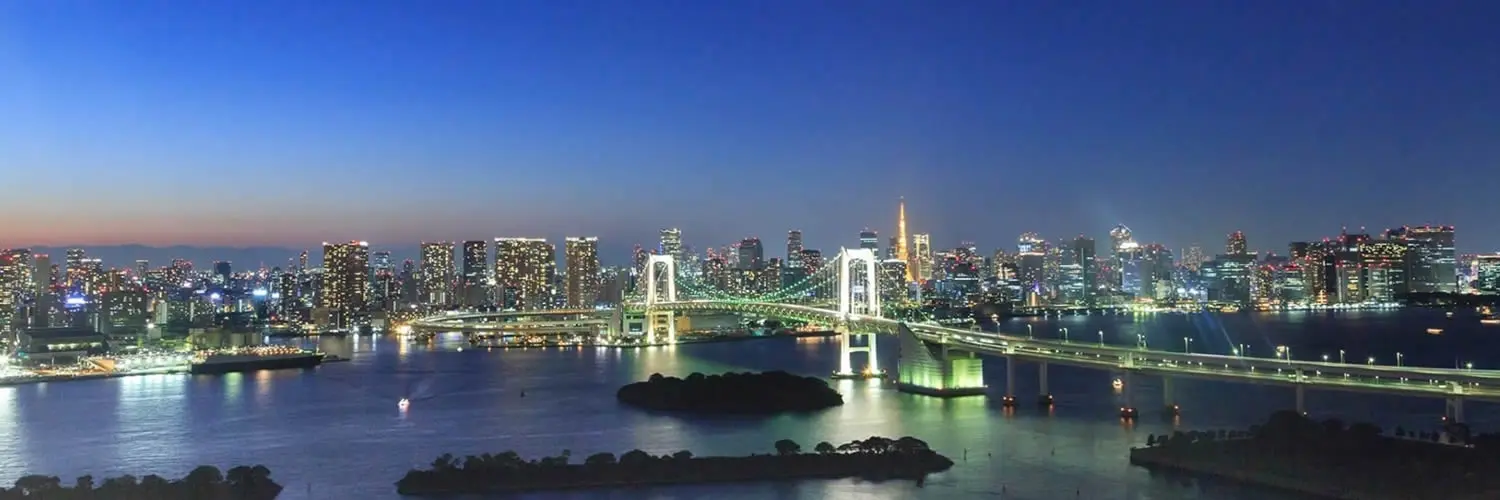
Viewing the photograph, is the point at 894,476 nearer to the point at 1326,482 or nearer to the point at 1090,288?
the point at 1326,482

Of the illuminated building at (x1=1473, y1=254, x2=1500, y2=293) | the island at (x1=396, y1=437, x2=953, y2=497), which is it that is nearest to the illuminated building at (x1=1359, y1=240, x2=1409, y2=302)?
the illuminated building at (x1=1473, y1=254, x2=1500, y2=293)

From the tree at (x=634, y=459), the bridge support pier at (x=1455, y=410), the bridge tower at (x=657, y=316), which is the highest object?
the bridge tower at (x=657, y=316)

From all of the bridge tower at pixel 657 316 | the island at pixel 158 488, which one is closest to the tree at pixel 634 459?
the island at pixel 158 488

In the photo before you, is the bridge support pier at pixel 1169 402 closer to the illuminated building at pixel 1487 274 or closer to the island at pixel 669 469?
the island at pixel 669 469

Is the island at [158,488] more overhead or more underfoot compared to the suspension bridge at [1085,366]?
more underfoot

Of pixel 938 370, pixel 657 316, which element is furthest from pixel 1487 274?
pixel 938 370

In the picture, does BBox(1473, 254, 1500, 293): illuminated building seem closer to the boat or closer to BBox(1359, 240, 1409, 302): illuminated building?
BBox(1359, 240, 1409, 302): illuminated building

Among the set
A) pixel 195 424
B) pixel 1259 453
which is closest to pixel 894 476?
pixel 1259 453
